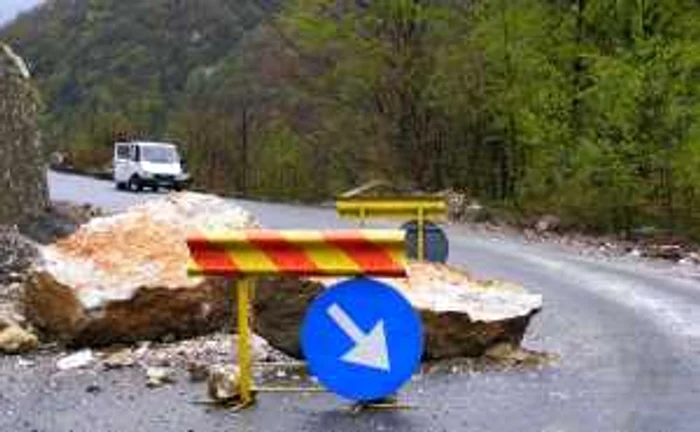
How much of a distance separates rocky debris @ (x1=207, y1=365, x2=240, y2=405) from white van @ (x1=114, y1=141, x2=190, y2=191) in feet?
123

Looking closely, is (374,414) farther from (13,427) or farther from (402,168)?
(402,168)

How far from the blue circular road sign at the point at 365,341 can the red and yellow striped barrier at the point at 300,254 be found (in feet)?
0.61

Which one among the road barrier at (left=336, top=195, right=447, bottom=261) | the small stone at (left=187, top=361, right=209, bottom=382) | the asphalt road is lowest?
the asphalt road

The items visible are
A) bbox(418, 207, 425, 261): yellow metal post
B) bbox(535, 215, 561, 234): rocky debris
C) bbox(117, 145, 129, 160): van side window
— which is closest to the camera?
bbox(418, 207, 425, 261): yellow metal post

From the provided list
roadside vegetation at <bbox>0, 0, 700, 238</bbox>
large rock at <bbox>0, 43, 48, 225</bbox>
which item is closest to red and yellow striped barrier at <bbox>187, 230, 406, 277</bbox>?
large rock at <bbox>0, 43, 48, 225</bbox>

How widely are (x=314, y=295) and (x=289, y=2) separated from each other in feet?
104

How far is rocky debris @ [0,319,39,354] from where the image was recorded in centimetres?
1104

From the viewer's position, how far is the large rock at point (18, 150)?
59.4 feet

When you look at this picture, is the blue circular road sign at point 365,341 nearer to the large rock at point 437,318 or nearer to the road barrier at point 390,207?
the large rock at point 437,318

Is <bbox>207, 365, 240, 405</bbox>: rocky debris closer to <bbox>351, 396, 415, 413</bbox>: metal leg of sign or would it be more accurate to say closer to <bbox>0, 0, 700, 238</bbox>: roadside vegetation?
<bbox>351, 396, 415, 413</bbox>: metal leg of sign

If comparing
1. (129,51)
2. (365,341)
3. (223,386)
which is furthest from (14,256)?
(129,51)

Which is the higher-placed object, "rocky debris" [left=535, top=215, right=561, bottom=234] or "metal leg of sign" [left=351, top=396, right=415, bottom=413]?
"metal leg of sign" [left=351, top=396, right=415, bottom=413]

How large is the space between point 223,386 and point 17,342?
9.52 feet

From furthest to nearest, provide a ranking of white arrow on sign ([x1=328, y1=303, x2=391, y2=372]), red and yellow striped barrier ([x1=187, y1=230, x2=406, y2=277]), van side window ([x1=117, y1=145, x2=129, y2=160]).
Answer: van side window ([x1=117, y1=145, x2=129, y2=160]) < white arrow on sign ([x1=328, y1=303, x2=391, y2=372]) < red and yellow striped barrier ([x1=187, y1=230, x2=406, y2=277])
